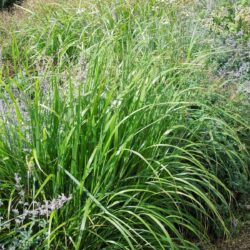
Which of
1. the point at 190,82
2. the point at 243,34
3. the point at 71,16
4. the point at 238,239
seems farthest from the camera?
the point at 71,16

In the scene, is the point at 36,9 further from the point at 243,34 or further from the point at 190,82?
the point at 190,82

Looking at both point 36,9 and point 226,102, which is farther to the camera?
point 36,9

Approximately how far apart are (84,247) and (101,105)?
86 cm

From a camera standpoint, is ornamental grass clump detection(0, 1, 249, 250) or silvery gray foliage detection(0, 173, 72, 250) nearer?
silvery gray foliage detection(0, 173, 72, 250)

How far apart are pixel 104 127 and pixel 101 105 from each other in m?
0.27

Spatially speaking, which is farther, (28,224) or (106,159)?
(106,159)

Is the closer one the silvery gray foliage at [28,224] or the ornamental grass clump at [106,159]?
the silvery gray foliage at [28,224]

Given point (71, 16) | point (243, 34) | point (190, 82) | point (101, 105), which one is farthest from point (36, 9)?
point (101, 105)

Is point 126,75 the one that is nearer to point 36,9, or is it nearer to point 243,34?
point 243,34

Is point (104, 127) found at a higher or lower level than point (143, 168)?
higher

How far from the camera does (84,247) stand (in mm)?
2834

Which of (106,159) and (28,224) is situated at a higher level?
(106,159)

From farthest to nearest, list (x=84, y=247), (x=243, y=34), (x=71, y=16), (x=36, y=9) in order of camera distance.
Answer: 1. (x=36, y=9)
2. (x=71, y=16)
3. (x=243, y=34)
4. (x=84, y=247)

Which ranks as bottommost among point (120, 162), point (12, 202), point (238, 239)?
point (238, 239)
